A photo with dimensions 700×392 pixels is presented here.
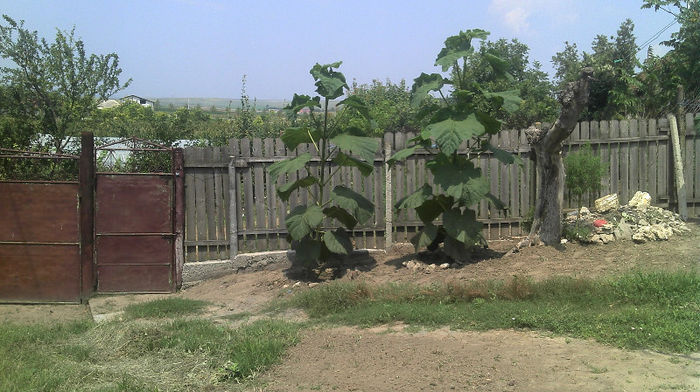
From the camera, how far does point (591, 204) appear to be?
10.6 meters

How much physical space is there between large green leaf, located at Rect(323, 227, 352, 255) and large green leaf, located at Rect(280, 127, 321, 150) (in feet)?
4.48

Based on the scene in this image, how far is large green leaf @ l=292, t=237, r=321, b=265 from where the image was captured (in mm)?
8852

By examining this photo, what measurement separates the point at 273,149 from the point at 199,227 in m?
1.69

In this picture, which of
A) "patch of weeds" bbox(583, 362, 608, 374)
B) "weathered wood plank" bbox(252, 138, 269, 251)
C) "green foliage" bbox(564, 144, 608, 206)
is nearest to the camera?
"patch of weeds" bbox(583, 362, 608, 374)

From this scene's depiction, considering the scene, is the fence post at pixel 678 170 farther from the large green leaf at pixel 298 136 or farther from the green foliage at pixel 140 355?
the green foliage at pixel 140 355

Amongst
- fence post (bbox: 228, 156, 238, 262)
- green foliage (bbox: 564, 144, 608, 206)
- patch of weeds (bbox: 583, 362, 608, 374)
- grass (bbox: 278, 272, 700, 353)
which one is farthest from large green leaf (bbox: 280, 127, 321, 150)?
patch of weeds (bbox: 583, 362, 608, 374)

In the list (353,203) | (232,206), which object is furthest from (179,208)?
(353,203)

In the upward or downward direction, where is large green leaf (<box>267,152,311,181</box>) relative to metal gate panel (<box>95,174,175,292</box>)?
upward

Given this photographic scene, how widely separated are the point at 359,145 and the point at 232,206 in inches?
95.6

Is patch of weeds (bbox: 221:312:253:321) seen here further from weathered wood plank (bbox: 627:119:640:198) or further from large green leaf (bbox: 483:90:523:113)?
weathered wood plank (bbox: 627:119:640:198)

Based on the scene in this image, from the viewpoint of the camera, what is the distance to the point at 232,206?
9734 millimetres

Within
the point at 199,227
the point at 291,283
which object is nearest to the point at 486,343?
the point at 291,283

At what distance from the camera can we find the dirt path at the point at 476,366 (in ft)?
16.1

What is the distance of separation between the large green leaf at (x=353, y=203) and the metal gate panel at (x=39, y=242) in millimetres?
3922
